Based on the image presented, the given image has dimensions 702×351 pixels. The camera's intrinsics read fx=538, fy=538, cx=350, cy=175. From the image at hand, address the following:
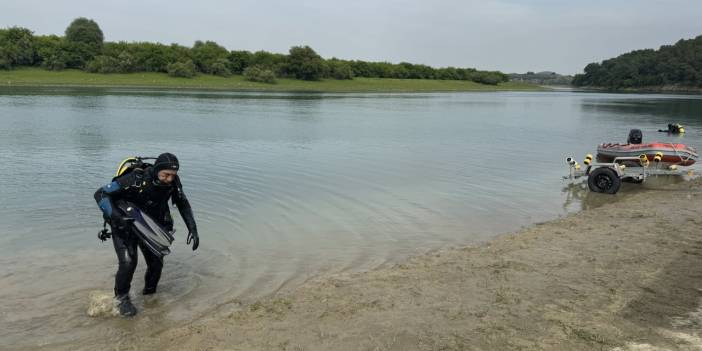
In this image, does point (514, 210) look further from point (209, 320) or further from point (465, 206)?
point (209, 320)

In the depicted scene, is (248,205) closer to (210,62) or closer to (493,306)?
(493,306)

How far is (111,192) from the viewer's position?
621cm

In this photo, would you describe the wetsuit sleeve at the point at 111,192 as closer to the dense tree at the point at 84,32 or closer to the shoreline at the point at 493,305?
the shoreline at the point at 493,305

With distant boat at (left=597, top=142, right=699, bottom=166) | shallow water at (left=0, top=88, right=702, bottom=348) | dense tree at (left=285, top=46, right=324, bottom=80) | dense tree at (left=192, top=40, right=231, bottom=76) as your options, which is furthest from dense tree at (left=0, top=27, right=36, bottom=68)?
distant boat at (left=597, top=142, right=699, bottom=166)

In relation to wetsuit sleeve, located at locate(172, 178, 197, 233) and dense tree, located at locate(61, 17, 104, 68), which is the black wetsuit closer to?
wetsuit sleeve, located at locate(172, 178, 197, 233)

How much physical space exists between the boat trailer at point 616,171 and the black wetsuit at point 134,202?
1226 centimetres

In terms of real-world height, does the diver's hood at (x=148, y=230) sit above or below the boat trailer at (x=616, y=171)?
above

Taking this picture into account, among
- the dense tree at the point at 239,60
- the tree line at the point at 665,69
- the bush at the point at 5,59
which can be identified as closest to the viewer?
the bush at the point at 5,59

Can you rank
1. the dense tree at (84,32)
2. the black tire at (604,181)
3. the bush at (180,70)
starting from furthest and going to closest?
1. the dense tree at (84,32)
2. the bush at (180,70)
3. the black tire at (604,181)

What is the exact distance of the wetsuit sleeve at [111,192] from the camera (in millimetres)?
6148

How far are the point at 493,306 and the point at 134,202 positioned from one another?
4.43m

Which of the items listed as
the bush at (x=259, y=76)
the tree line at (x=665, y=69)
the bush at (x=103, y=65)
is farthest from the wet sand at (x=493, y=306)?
the tree line at (x=665, y=69)

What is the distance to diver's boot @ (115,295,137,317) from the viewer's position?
636 cm

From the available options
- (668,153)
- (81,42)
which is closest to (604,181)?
(668,153)
